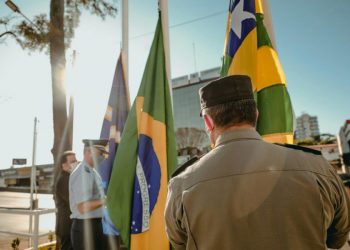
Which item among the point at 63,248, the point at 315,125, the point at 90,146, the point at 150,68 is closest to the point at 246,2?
the point at 150,68

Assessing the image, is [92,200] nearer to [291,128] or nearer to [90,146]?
[90,146]

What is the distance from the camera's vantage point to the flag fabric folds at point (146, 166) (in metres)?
2.45

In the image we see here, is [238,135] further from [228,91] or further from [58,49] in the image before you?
[58,49]

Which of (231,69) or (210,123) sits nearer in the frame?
(210,123)

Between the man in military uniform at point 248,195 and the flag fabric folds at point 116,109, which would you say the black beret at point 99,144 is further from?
the man in military uniform at point 248,195

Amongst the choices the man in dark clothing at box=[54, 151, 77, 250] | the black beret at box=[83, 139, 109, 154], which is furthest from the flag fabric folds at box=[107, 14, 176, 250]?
the man in dark clothing at box=[54, 151, 77, 250]

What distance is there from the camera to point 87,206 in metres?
3.42

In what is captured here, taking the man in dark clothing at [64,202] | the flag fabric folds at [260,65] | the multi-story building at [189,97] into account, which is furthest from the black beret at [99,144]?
the multi-story building at [189,97]

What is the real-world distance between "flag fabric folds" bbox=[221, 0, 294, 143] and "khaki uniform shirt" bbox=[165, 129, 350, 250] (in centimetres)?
103

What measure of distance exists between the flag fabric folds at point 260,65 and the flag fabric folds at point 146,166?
0.72 metres

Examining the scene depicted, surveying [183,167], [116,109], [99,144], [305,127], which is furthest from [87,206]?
[305,127]

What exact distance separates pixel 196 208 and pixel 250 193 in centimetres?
22

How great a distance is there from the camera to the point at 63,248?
4.88 m

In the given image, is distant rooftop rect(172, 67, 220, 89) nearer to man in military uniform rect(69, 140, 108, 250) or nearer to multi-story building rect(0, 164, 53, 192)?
multi-story building rect(0, 164, 53, 192)
